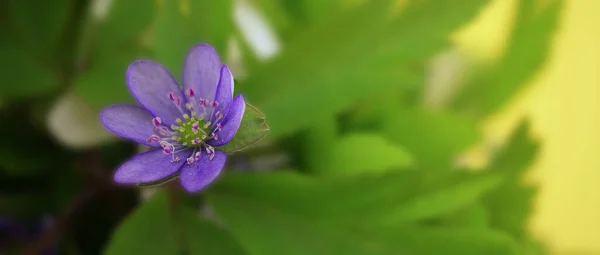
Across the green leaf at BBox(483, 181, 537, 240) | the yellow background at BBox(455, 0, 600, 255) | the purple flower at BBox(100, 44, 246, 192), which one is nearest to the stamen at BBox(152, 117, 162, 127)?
the purple flower at BBox(100, 44, 246, 192)

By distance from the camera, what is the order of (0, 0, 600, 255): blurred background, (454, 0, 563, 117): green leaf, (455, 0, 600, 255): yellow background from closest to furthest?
(0, 0, 600, 255): blurred background
(454, 0, 563, 117): green leaf
(455, 0, 600, 255): yellow background

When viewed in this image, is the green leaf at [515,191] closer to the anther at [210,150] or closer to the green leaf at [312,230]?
the green leaf at [312,230]

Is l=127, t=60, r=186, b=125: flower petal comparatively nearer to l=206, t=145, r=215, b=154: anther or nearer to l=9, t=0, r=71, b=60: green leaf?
l=206, t=145, r=215, b=154: anther

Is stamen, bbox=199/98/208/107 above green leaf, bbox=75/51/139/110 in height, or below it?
below

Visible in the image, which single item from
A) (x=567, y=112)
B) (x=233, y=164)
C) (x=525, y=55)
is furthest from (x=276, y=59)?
(x=567, y=112)

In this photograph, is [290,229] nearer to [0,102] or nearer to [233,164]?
Answer: [233,164]

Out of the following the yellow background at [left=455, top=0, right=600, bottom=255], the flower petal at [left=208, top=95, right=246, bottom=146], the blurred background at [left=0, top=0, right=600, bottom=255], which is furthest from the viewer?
the yellow background at [left=455, top=0, right=600, bottom=255]

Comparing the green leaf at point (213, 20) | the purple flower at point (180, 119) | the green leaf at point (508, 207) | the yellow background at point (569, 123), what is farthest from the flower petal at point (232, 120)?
the yellow background at point (569, 123)

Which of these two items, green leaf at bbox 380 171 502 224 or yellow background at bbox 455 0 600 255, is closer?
green leaf at bbox 380 171 502 224
